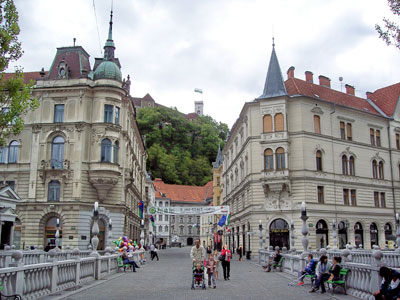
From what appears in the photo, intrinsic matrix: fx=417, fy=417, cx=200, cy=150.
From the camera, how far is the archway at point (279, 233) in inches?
1512

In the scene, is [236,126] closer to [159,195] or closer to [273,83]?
[273,83]

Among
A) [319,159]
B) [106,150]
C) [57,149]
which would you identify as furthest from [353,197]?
[57,149]

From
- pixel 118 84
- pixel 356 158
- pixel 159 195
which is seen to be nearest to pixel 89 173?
pixel 118 84

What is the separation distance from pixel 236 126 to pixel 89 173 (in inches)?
776


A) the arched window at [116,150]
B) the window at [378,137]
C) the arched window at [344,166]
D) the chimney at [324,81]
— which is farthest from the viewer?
the chimney at [324,81]

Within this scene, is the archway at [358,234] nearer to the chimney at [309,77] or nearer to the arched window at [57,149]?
the chimney at [309,77]

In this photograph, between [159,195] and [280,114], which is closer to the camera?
[280,114]

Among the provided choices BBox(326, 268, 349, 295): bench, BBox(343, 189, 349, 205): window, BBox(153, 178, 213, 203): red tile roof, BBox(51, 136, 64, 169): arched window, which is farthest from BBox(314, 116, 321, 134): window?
BBox(153, 178, 213, 203): red tile roof

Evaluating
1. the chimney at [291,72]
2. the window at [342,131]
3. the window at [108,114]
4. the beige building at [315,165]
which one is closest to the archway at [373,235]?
the beige building at [315,165]

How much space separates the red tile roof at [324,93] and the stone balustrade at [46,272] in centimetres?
2697

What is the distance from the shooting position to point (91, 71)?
136ft

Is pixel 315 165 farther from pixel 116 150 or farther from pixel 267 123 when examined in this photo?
pixel 116 150

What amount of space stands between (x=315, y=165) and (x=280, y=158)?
3365mm

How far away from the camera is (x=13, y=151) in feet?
127
